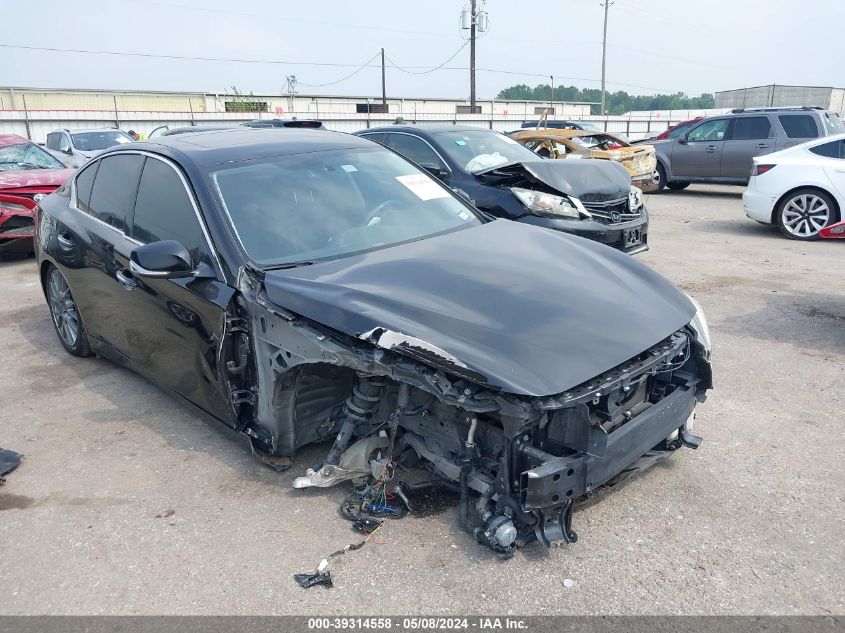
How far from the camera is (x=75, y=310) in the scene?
518cm

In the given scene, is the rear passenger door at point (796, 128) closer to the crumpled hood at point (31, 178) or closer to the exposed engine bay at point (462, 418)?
the exposed engine bay at point (462, 418)

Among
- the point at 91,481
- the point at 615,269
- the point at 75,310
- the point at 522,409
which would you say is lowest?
the point at 91,481

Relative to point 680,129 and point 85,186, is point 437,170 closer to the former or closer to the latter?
point 85,186

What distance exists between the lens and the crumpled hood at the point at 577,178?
273 inches

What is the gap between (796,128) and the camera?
42.7 ft

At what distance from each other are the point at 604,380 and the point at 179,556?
76.9 inches

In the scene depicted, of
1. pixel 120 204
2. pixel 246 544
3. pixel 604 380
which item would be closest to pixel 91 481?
pixel 246 544

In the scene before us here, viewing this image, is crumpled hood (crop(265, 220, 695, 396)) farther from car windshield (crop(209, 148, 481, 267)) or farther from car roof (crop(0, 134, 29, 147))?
car roof (crop(0, 134, 29, 147))

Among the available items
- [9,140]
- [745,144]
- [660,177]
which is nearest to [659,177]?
[660,177]

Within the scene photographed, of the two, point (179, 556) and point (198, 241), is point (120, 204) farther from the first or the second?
point (179, 556)

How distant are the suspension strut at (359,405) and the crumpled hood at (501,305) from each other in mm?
398

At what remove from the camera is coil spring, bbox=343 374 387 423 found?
313 centimetres

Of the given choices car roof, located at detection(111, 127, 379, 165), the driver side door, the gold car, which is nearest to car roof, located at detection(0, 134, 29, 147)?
car roof, located at detection(111, 127, 379, 165)

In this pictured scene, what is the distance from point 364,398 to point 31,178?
787 cm
